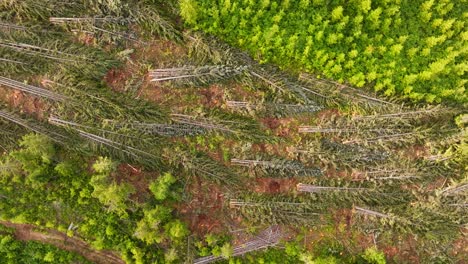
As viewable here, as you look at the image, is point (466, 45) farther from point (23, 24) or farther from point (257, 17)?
point (23, 24)

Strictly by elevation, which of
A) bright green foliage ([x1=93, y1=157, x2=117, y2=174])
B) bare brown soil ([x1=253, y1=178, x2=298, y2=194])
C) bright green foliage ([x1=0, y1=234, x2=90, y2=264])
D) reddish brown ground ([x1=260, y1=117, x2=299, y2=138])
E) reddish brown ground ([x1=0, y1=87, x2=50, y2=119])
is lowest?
bright green foliage ([x1=0, y1=234, x2=90, y2=264])

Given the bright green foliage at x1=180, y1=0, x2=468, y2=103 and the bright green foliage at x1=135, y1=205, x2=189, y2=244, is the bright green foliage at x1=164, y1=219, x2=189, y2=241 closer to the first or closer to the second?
the bright green foliage at x1=135, y1=205, x2=189, y2=244

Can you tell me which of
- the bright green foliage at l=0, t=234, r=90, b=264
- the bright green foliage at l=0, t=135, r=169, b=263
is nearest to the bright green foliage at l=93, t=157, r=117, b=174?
the bright green foliage at l=0, t=135, r=169, b=263

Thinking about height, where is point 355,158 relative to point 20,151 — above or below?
above

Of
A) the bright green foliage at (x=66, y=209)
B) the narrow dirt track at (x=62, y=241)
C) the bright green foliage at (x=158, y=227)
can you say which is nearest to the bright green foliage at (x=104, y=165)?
the bright green foliage at (x=66, y=209)

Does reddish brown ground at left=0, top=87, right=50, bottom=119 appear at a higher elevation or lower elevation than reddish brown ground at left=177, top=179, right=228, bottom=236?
higher

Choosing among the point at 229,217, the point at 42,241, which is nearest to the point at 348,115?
the point at 229,217

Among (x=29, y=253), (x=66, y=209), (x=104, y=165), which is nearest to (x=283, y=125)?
(x=104, y=165)
